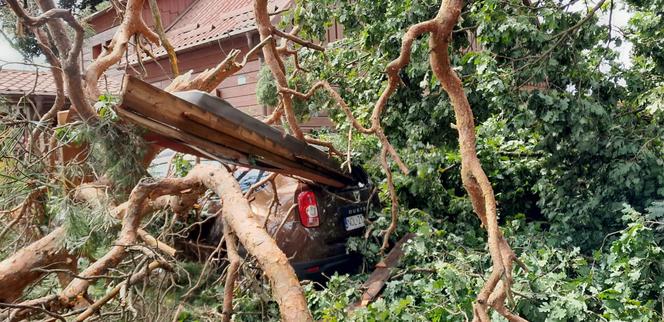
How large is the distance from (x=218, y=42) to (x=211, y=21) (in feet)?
12.0

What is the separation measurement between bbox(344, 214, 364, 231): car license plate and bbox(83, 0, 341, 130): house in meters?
5.64

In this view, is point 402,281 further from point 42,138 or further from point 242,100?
point 242,100

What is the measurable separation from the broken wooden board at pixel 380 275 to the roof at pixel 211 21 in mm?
7292

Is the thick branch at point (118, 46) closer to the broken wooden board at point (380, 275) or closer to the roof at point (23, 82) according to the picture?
the broken wooden board at point (380, 275)

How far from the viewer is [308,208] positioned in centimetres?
470

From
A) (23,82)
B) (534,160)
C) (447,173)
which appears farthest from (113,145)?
(23,82)

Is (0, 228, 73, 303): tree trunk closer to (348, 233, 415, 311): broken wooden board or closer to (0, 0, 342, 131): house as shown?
(348, 233, 415, 311): broken wooden board

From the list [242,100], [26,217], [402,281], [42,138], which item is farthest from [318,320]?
[242,100]

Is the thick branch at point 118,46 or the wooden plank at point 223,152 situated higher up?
the thick branch at point 118,46

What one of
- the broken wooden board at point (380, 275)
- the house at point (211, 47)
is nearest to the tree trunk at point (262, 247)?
the broken wooden board at point (380, 275)

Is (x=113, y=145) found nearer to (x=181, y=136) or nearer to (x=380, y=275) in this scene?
(x=181, y=136)

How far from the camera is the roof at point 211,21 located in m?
11.7

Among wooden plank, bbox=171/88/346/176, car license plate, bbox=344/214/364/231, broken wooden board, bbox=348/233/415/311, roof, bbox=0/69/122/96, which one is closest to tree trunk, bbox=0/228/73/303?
wooden plank, bbox=171/88/346/176

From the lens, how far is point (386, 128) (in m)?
5.84
